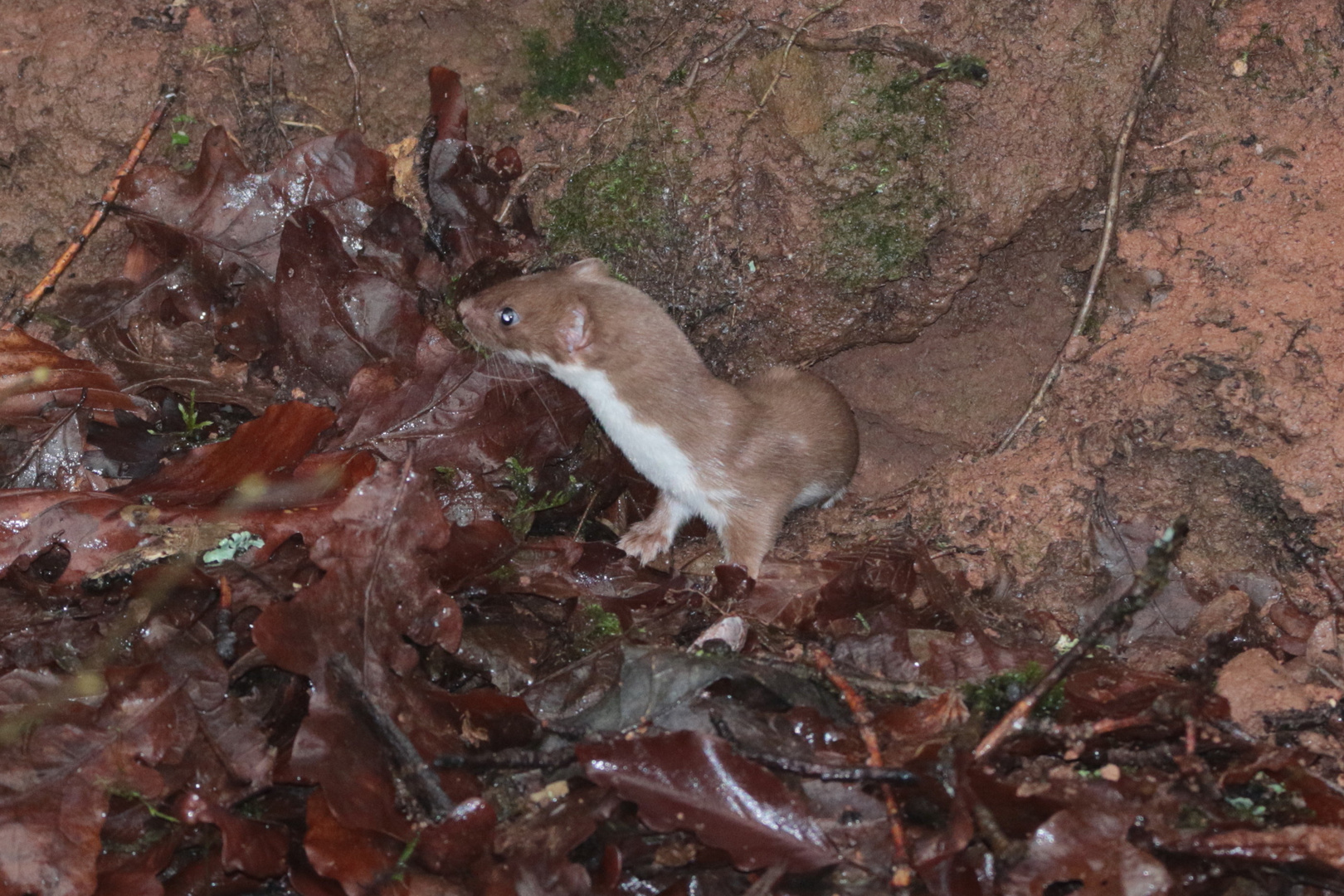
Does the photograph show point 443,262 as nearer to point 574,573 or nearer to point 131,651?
point 574,573

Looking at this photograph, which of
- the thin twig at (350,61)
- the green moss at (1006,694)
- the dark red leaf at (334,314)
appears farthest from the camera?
the thin twig at (350,61)

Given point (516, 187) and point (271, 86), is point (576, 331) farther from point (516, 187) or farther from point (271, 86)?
point (271, 86)

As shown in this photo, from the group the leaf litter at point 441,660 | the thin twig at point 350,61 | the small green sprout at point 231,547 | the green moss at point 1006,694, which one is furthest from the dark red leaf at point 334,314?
the green moss at point 1006,694

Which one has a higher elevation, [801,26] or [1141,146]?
[801,26]

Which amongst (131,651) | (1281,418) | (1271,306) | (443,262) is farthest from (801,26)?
(131,651)

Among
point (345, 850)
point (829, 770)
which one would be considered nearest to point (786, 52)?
point (829, 770)

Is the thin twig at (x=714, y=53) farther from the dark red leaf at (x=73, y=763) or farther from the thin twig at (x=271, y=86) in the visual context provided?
the dark red leaf at (x=73, y=763)
